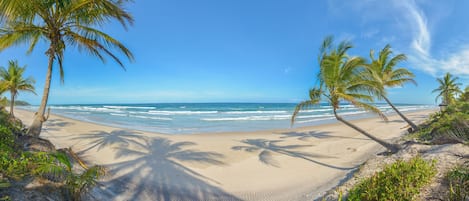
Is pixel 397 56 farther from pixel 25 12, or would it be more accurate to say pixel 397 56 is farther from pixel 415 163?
pixel 25 12

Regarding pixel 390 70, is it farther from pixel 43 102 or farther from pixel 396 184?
pixel 43 102

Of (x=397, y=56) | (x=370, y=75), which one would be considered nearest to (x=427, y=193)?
(x=370, y=75)

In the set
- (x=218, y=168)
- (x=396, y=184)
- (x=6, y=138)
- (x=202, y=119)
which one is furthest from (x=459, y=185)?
(x=202, y=119)

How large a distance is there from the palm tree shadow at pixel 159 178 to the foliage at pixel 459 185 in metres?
3.92

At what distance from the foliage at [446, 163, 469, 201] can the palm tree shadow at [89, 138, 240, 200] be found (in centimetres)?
392

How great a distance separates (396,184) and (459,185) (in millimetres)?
736

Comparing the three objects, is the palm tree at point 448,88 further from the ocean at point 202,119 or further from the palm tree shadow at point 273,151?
the palm tree shadow at point 273,151

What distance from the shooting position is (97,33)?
6297 mm

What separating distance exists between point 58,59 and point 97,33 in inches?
62.3

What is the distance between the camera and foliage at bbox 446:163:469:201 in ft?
9.03

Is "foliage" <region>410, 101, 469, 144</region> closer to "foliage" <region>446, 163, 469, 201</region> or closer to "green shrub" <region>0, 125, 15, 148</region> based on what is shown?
"foliage" <region>446, 163, 469, 201</region>

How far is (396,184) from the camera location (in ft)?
10.8

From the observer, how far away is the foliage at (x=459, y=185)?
275cm

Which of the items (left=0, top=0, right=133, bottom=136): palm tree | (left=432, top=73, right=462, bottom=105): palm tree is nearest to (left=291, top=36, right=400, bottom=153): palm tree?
(left=0, top=0, right=133, bottom=136): palm tree
